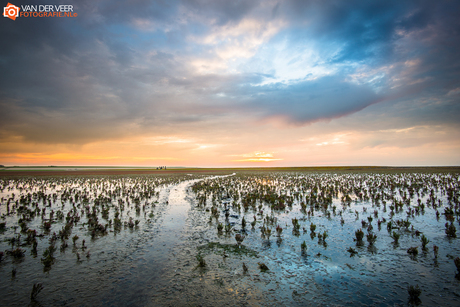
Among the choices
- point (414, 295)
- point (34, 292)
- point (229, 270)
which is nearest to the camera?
point (414, 295)

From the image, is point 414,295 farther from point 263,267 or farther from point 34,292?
point 34,292

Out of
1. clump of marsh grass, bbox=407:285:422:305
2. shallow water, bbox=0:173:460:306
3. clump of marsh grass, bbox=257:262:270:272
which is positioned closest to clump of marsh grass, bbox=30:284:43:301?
shallow water, bbox=0:173:460:306

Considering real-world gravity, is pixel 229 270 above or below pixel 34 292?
below

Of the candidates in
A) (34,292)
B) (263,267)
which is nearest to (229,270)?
(263,267)

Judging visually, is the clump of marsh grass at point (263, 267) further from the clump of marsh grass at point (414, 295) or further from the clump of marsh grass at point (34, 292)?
the clump of marsh grass at point (34, 292)

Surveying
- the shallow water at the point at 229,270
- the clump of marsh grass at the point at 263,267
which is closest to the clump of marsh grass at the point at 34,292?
the shallow water at the point at 229,270

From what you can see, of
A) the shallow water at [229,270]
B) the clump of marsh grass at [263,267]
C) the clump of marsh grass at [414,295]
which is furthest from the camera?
the clump of marsh grass at [263,267]

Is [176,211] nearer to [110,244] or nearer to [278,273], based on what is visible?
[110,244]

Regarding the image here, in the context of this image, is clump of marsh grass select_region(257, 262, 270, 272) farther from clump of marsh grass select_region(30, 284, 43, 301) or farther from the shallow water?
clump of marsh grass select_region(30, 284, 43, 301)

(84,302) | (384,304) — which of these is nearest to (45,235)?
(84,302)

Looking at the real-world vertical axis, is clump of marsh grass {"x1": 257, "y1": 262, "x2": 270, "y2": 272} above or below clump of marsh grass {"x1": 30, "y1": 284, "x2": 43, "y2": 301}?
below

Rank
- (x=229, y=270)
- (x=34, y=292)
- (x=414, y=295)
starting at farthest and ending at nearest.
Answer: (x=229, y=270) < (x=34, y=292) < (x=414, y=295)

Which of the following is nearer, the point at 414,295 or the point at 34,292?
the point at 414,295

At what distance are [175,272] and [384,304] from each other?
517 cm
